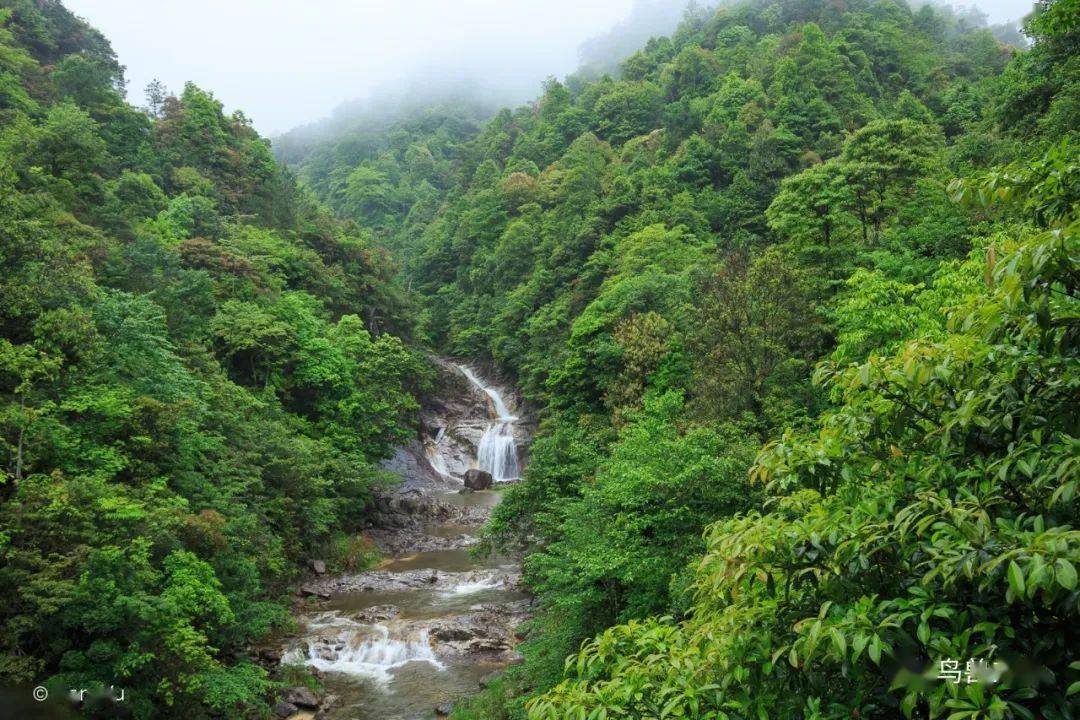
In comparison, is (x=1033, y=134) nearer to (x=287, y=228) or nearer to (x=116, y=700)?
(x=116, y=700)

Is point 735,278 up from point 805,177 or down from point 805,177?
down

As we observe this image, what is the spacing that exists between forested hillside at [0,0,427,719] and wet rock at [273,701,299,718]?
20.2 inches

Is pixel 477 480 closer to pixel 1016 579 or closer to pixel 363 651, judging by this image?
pixel 363 651

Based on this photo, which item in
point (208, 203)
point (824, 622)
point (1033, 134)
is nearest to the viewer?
point (824, 622)

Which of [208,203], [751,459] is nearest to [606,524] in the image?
[751,459]

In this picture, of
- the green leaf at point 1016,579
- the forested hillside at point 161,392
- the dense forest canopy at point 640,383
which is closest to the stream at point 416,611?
the dense forest canopy at point 640,383

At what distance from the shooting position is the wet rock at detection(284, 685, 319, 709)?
567 inches

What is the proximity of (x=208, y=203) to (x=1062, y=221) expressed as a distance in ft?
123

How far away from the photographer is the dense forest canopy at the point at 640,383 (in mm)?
2920

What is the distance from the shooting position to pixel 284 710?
14.0 meters

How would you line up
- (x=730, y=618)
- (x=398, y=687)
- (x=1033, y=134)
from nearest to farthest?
(x=730, y=618)
(x=398, y=687)
(x=1033, y=134)

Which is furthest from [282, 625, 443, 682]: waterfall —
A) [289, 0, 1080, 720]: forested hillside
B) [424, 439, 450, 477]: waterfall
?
[424, 439, 450, 477]: waterfall

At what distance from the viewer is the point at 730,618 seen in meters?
3.50

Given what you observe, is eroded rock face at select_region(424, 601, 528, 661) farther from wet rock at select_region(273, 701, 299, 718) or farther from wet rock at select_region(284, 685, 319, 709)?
wet rock at select_region(273, 701, 299, 718)
